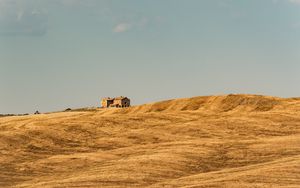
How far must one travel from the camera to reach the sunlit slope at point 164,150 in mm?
24750

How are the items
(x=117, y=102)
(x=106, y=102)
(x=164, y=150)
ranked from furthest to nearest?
1. (x=106, y=102)
2. (x=117, y=102)
3. (x=164, y=150)

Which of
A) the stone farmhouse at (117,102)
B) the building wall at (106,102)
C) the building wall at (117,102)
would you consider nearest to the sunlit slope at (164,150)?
the stone farmhouse at (117,102)

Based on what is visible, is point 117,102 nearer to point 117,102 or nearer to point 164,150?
point 117,102

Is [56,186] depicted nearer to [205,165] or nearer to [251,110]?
[205,165]

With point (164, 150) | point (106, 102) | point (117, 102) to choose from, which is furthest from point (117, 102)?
point (164, 150)

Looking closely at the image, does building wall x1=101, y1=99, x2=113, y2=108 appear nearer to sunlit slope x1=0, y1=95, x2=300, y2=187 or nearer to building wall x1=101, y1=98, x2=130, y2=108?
building wall x1=101, y1=98, x2=130, y2=108

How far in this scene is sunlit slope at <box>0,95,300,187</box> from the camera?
2475 centimetres

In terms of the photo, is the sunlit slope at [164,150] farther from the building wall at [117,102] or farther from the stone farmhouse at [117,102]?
the building wall at [117,102]

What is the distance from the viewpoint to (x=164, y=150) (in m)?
30.9

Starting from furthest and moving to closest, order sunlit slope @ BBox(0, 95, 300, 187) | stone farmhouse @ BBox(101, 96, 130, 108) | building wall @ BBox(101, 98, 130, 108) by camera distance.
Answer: building wall @ BBox(101, 98, 130, 108), stone farmhouse @ BBox(101, 96, 130, 108), sunlit slope @ BBox(0, 95, 300, 187)

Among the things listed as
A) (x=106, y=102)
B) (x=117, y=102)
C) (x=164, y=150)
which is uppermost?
(x=106, y=102)

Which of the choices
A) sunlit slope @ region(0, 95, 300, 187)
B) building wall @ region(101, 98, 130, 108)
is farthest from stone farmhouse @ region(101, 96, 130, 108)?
sunlit slope @ region(0, 95, 300, 187)

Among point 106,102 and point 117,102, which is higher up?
point 106,102

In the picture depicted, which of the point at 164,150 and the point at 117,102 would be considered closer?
the point at 164,150
